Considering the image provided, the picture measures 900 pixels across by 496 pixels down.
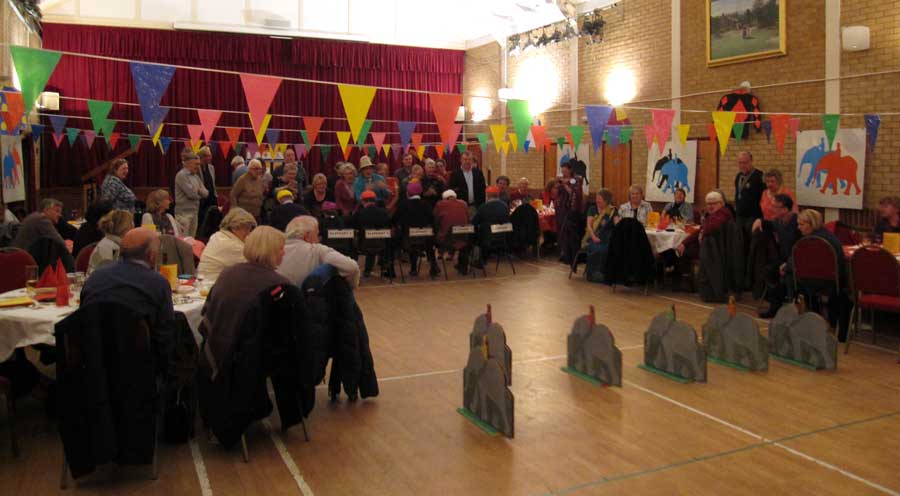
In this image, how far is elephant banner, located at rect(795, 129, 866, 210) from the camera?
335 inches

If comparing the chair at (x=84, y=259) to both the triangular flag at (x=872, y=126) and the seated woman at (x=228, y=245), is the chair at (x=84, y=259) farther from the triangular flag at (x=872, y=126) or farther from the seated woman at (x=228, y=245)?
the triangular flag at (x=872, y=126)

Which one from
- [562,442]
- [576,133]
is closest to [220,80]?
[576,133]

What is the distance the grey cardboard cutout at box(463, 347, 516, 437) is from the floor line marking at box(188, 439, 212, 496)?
1.47 metres

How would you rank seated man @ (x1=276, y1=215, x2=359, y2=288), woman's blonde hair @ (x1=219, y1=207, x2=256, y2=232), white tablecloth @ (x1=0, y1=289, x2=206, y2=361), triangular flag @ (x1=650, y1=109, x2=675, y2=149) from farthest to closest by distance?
triangular flag @ (x1=650, y1=109, x2=675, y2=149), woman's blonde hair @ (x1=219, y1=207, x2=256, y2=232), seated man @ (x1=276, y1=215, x2=359, y2=288), white tablecloth @ (x1=0, y1=289, x2=206, y2=361)

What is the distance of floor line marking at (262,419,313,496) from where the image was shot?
3.28 m

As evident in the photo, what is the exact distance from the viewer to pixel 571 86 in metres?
13.5

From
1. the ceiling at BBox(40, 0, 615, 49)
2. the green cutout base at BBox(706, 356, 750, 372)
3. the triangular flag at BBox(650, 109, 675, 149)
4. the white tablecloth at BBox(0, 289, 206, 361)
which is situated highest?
the ceiling at BBox(40, 0, 615, 49)

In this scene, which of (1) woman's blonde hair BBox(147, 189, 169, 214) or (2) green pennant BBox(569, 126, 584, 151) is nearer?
(1) woman's blonde hair BBox(147, 189, 169, 214)

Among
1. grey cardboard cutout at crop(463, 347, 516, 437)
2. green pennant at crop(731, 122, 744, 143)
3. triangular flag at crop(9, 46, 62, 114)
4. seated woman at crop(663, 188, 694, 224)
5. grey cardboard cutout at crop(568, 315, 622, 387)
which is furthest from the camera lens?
green pennant at crop(731, 122, 744, 143)

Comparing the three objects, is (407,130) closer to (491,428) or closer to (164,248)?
(164,248)

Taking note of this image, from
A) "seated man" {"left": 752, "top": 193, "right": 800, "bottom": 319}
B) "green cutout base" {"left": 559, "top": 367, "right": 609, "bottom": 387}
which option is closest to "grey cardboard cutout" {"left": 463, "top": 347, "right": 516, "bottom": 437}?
"green cutout base" {"left": 559, "top": 367, "right": 609, "bottom": 387}

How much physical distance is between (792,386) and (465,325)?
9.11 feet

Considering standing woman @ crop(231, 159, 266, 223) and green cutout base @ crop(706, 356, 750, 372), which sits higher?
standing woman @ crop(231, 159, 266, 223)

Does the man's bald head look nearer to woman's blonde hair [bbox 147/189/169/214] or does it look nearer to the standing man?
woman's blonde hair [bbox 147/189/169/214]
